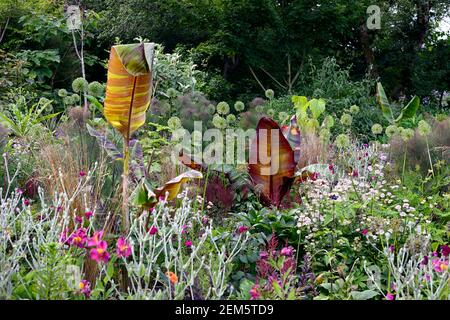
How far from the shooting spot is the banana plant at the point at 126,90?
10.8ft

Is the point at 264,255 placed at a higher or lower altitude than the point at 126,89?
lower

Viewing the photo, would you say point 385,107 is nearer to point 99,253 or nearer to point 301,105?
point 301,105

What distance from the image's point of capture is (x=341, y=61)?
14312mm

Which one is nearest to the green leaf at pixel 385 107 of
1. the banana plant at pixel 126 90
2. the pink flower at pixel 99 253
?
the banana plant at pixel 126 90

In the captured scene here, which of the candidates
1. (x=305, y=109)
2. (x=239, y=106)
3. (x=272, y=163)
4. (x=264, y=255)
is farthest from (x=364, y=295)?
(x=239, y=106)

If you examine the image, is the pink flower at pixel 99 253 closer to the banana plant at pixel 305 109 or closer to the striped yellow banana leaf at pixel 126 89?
the striped yellow banana leaf at pixel 126 89

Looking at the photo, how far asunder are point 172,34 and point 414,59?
19.3ft

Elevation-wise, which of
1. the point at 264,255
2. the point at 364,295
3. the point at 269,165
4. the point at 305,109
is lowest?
the point at 364,295

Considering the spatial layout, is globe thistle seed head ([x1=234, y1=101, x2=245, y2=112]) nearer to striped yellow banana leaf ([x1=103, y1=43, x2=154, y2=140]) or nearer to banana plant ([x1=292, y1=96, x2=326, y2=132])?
banana plant ([x1=292, y1=96, x2=326, y2=132])

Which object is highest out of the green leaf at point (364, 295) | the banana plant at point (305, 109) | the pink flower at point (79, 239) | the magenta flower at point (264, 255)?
the banana plant at point (305, 109)

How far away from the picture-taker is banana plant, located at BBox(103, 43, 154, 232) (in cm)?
328

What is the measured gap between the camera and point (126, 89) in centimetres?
353

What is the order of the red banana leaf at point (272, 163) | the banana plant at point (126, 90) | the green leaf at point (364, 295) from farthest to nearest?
the red banana leaf at point (272, 163) → the banana plant at point (126, 90) → the green leaf at point (364, 295)
